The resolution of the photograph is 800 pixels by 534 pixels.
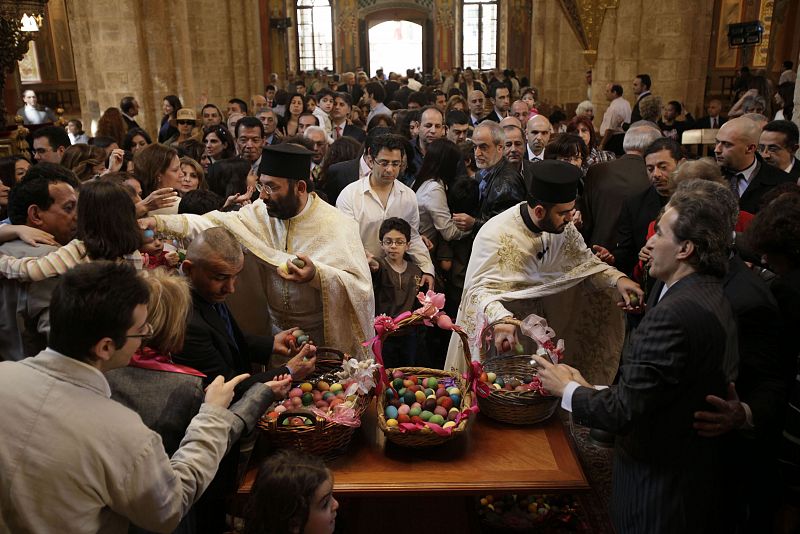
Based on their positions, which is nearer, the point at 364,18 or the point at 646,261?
Answer: the point at 646,261

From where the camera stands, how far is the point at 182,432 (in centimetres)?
248

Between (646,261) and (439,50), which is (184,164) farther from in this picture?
(439,50)

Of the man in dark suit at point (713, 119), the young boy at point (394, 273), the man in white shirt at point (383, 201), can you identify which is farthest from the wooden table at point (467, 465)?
the man in dark suit at point (713, 119)

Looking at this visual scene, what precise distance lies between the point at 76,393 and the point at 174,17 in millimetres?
12908

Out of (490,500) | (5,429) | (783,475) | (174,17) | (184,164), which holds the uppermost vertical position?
(174,17)

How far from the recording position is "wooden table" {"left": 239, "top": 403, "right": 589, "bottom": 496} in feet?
8.82

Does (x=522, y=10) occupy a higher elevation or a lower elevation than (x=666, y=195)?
higher

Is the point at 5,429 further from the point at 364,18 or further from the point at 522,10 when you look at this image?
the point at 364,18

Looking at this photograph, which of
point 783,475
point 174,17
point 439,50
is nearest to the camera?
point 783,475

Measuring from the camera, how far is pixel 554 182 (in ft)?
11.7

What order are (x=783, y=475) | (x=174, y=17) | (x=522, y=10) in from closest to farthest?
(x=783, y=475) < (x=174, y=17) < (x=522, y=10)

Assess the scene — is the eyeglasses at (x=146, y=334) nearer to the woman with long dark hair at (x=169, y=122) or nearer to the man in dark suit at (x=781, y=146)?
the man in dark suit at (x=781, y=146)

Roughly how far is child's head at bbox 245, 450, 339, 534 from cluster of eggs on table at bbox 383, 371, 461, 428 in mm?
691

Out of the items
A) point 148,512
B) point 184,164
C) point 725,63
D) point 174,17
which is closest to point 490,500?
point 148,512
